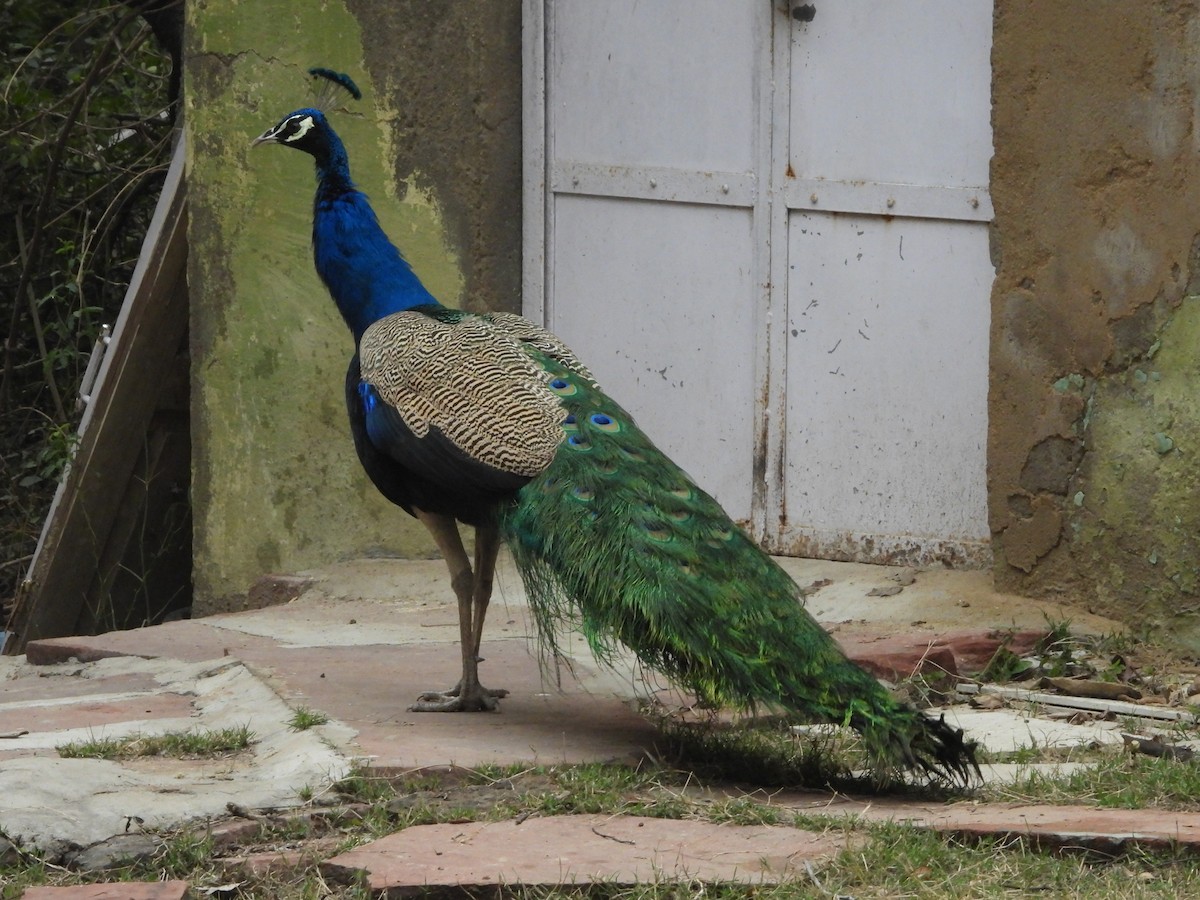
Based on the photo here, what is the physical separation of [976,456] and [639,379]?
4.15ft

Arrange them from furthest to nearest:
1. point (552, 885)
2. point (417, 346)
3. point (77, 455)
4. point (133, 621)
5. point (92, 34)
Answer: point (92, 34) < point (133, 621) < point (77, 455) < point (417, 346) < point (552, 885)

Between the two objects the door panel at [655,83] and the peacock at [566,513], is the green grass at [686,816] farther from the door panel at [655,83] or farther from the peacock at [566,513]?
the door panel at [655,83]

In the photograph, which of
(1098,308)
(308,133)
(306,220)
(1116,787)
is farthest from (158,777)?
(306,220)

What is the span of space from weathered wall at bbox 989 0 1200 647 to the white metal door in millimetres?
570

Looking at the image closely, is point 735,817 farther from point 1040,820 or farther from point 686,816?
point 1040,820

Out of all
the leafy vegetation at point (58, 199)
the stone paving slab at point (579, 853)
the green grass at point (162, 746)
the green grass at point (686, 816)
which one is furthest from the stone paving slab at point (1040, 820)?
the leafy vegetation at point (58, 199)

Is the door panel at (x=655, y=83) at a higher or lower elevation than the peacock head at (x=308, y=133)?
higher

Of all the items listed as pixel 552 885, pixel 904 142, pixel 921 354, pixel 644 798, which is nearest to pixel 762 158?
pixel 904 142

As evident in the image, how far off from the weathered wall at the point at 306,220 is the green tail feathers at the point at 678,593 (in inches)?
90.5

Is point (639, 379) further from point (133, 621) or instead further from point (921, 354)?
point (133, 621)

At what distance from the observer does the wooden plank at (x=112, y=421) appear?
668 centimetres

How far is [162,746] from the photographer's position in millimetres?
3783

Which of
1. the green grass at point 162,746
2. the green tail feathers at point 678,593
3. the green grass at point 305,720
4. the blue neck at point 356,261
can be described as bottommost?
the green grass at point 162,746

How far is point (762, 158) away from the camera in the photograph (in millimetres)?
5945
